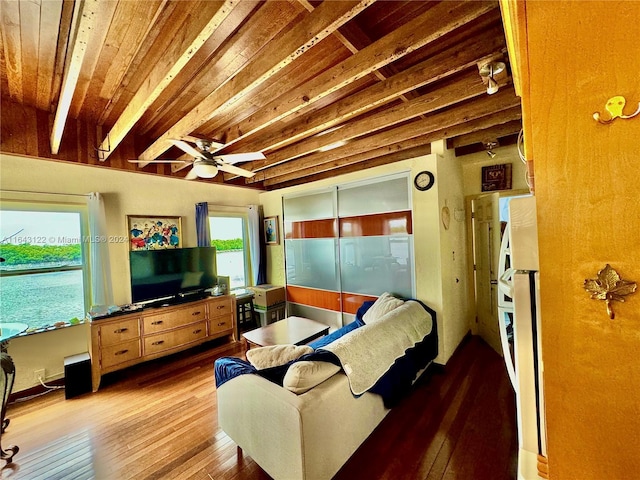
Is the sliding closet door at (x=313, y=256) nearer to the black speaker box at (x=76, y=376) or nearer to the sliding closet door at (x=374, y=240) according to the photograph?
the sliding closet door at (x=374, y=240)

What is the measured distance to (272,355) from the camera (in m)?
1.79

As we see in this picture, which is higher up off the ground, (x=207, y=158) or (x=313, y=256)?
(x=207, y=158)

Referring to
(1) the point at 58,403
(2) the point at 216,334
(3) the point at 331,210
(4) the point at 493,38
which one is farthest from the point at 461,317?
(1) the point at 58,403

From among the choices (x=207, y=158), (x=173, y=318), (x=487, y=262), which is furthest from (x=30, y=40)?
(x=487, y=262)

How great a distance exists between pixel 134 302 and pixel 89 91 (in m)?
2.24

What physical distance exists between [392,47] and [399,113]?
0.90 m

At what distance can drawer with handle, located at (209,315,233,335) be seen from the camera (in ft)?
11.8

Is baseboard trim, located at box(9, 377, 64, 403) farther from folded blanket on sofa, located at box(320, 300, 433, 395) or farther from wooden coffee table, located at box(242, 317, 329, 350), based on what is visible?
folded blanket on sofa, located at box(320, 300, 433, 395)

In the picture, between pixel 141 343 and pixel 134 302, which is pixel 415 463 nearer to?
pixel 141 343

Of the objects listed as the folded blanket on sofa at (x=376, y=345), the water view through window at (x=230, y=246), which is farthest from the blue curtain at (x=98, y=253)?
the folded blanket on sofa at (x=376, y=345)

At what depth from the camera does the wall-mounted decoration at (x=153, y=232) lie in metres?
3.35

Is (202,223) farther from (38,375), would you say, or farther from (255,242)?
(38,375)

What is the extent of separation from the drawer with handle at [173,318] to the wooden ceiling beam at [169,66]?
2071mm

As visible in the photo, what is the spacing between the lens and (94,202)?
117 inches
